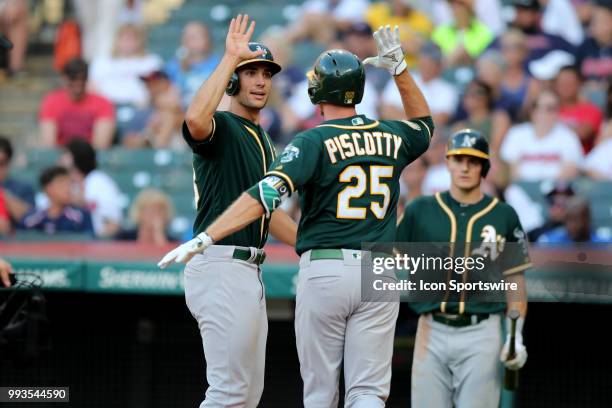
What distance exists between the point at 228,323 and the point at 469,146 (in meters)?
1.81

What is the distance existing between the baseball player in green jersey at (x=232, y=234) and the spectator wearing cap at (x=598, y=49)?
5.40 metres

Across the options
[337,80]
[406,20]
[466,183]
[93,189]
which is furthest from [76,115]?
[337,80]

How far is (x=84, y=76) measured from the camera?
10.4m

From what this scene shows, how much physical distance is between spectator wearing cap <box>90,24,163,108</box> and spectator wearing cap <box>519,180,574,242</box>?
4.23 metres

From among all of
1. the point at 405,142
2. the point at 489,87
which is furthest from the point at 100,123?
the point at 405,142

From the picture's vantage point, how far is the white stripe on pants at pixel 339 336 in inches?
173

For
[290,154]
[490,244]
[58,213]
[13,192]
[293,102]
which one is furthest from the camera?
[293,102]

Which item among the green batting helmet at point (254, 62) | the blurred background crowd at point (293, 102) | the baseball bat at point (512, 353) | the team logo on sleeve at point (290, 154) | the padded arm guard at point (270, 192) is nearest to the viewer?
the padded arm guard at point (270, 192)

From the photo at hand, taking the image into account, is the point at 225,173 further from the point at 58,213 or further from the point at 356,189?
the point at 58,213

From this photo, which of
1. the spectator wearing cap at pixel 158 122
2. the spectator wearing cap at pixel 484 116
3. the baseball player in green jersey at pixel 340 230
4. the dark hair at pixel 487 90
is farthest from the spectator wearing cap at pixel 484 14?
the baseball player in green jersey at pixel 340 230

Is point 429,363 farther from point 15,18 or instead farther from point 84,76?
point 15,18

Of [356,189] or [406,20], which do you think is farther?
[406,20]

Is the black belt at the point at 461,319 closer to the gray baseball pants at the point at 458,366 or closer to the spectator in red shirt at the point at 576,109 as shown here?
the gray baseball pants at the point at 458,366

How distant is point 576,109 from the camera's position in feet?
29.7
